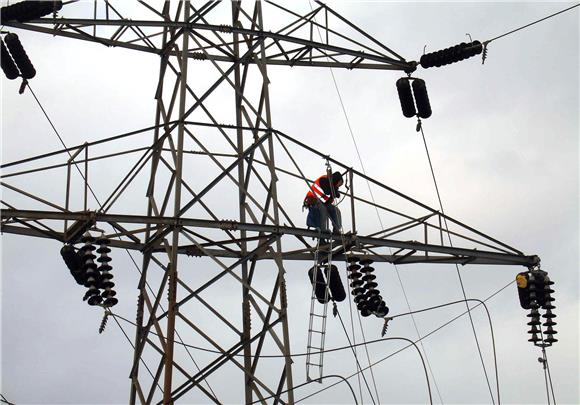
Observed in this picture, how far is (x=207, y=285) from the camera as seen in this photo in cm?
2216

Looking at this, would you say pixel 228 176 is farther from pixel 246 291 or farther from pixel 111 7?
pixel 111 7

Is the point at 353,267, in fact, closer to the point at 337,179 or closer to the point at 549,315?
the point at 337,179

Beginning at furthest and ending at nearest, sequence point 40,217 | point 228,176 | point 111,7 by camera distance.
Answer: point 111,7, point 228,176, point 40,217

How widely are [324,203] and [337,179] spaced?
48 cm

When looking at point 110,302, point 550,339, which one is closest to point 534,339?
point 550,339

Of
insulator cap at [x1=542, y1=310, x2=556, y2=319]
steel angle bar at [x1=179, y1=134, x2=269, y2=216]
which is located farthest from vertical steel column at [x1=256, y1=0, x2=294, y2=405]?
insulator cap at [x1=542, y1=310, x2=556, y2=319]

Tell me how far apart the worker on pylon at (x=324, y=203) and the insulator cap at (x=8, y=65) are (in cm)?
543

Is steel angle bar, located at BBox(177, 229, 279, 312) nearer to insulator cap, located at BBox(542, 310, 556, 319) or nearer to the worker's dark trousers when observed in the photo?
the worker's dark trousers

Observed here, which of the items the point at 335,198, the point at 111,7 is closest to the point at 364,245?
the point at 335,198

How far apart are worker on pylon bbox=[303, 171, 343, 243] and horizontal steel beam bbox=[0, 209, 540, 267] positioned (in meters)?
0.66

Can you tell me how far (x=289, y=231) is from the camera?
2239cm

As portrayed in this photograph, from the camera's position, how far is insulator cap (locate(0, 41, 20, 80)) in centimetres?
2397

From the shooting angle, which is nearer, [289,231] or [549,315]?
[289,231]

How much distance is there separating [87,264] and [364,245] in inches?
184
